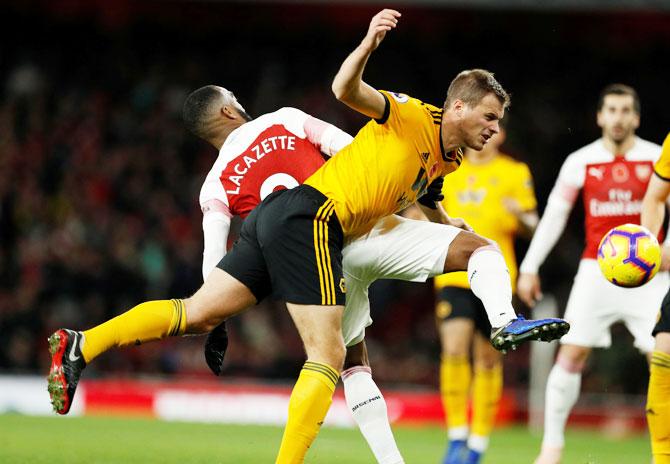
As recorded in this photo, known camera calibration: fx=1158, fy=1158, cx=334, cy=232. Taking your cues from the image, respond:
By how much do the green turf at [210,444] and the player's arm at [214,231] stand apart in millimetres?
1734

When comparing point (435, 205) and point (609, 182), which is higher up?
point (609, 182)

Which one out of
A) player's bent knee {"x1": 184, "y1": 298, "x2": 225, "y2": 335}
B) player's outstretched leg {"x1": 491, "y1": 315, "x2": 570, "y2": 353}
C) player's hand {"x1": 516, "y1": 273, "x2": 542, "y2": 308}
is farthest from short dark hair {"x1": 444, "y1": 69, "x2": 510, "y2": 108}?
player's hand {"x1": 516, "y1": 273, "x2": 542, "y2": 308}

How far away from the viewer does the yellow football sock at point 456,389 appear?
333 inches

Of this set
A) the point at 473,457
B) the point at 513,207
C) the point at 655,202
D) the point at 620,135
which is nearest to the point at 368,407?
the point at 655,202

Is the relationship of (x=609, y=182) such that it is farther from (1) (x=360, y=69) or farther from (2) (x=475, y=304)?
(1) (x=360, y=69)

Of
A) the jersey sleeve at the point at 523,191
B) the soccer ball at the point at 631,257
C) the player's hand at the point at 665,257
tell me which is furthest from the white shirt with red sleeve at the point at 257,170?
the jersey sleeve at the point at 523,191

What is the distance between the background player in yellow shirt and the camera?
8453 mm

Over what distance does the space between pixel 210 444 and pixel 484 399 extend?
2165mm

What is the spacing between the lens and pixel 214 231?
240 inches

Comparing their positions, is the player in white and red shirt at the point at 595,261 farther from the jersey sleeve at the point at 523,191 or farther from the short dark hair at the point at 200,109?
the short dark hair at the point at 200,109

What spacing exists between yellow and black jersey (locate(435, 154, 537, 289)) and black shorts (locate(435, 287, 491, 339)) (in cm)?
31

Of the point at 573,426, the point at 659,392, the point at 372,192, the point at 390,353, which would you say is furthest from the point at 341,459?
the point at 390,353

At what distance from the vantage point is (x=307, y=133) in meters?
6.14

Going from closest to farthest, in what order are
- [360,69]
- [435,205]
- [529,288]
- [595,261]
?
1. [360,69]
2. [435,205]
3. [595,261]
4. [529,288]
